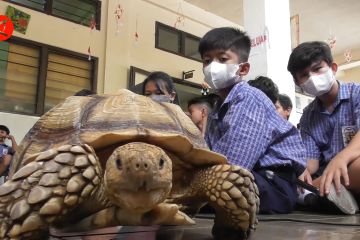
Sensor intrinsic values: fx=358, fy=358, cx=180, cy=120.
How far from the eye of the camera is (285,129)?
78.0 inches

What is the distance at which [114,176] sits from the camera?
3.16 feet

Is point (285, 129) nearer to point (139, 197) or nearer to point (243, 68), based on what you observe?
point (243, 68)

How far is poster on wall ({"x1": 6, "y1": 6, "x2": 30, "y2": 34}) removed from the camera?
5.47 meters

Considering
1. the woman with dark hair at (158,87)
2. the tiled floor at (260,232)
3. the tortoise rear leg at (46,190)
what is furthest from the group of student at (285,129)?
the tortoise rear leg at (46,190)

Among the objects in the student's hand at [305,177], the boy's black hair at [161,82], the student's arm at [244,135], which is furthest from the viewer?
the boy's black hair at [161,82]

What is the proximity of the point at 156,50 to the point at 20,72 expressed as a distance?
2.64m

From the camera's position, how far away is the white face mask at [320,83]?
8.04 feet

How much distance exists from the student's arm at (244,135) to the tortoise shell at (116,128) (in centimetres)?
46

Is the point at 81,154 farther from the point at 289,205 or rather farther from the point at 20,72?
the point at 20,72

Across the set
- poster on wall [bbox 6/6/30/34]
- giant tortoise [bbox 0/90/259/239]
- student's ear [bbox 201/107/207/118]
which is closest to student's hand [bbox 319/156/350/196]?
giant tortoise [bbox 0/90/259/239]

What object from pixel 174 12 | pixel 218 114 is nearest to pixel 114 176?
pixel 218 114

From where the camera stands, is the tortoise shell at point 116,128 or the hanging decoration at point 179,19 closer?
the tortoise shell at point 116,128

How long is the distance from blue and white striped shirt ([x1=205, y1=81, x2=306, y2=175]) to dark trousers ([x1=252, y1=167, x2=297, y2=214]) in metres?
0.05

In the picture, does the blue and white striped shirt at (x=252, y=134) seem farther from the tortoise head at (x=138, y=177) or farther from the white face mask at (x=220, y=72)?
the tortoise head at (x=138, y=177)
